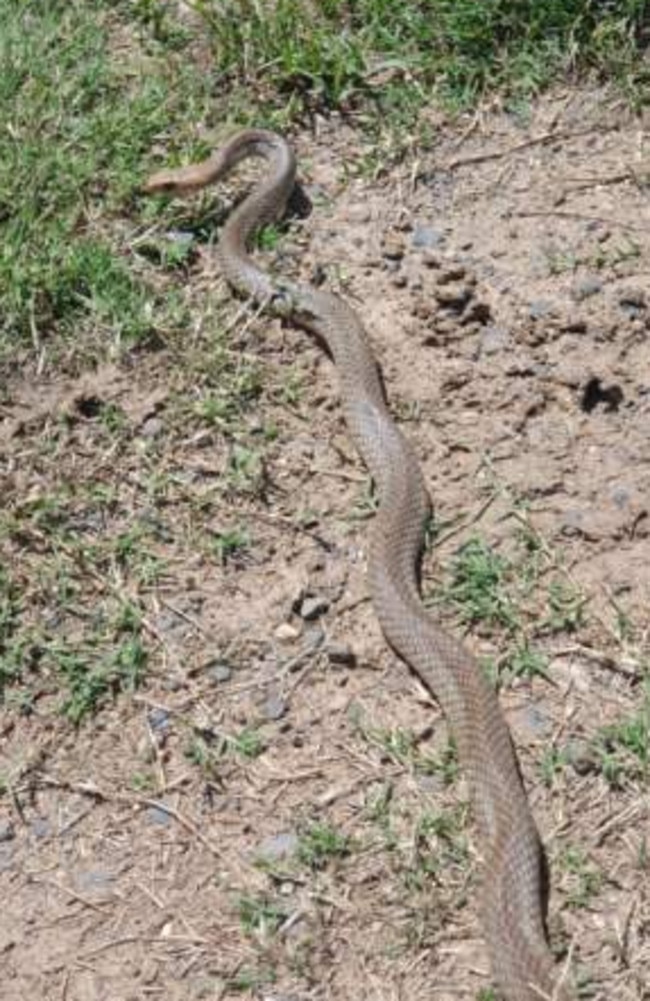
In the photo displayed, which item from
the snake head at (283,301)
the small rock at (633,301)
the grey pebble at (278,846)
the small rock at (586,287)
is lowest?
the grey pebble at (278,846)

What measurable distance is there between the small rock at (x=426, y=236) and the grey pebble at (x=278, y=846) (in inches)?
108

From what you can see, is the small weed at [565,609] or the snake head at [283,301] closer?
the small weed at [565,609]

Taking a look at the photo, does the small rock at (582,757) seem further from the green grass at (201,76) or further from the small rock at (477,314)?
the green grass at (201,76)

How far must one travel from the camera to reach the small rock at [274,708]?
5770mm

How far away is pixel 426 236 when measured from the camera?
7328 mm

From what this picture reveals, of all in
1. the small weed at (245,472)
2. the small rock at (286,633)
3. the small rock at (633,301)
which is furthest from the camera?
the small rock at (633,301)

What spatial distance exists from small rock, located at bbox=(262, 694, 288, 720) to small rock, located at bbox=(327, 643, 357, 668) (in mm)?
223

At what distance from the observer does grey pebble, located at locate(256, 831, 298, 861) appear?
537 cm

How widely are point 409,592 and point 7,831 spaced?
4.77 ft

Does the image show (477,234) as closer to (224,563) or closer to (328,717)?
(224,563)

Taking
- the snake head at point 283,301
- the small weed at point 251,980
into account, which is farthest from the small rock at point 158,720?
the snake head at point 283,301

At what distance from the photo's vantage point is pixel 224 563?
6.25 meters

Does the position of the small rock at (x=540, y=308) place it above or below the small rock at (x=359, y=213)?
below

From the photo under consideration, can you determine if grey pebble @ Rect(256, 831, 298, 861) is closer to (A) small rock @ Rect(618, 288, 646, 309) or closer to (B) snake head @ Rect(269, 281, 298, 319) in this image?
(B) snake head @ Rect(269, 281, 298, 319)
